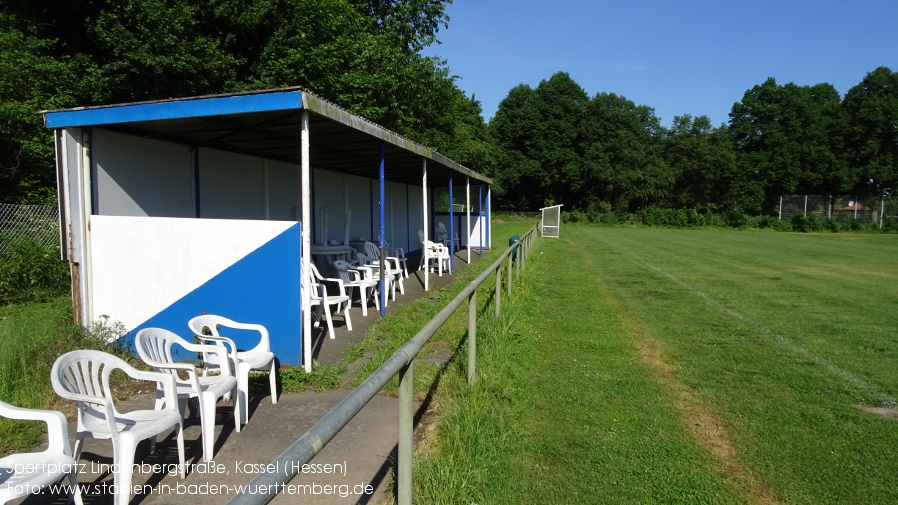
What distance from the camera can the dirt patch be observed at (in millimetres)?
4589

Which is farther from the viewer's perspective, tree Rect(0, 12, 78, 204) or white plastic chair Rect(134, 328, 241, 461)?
tree Rect(0, 12, 78, 204)

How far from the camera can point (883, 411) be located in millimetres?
4680

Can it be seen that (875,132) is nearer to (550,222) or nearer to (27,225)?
(550,222)

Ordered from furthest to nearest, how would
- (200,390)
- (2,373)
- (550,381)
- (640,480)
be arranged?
(550,381)
(2,373)
(200,390)
(640,480)

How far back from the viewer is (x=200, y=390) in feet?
12.8

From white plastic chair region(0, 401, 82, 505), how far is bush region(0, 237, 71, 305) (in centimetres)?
807

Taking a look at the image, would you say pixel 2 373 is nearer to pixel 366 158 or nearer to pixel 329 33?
pixel 366 158

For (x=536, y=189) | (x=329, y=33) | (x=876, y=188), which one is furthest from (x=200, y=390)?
(x=876, y=188)

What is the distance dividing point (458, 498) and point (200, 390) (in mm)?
1984

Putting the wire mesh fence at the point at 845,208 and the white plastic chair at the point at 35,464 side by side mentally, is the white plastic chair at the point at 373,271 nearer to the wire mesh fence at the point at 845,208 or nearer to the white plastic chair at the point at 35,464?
the white plastic chair at the point at 35,464

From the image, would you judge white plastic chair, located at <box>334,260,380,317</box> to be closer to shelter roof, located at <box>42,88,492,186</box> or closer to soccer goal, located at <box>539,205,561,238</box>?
shelter roof, located at <box>42,88,492,186</box>

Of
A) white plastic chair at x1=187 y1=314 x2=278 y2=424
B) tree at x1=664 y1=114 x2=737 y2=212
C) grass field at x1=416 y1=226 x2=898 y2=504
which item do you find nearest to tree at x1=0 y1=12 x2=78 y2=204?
white plastic chair at x1=187 y1=314 x2=278 y2=424

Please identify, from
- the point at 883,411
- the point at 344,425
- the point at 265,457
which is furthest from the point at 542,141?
the point at 344,425

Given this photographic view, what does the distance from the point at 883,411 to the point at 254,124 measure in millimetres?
7050
